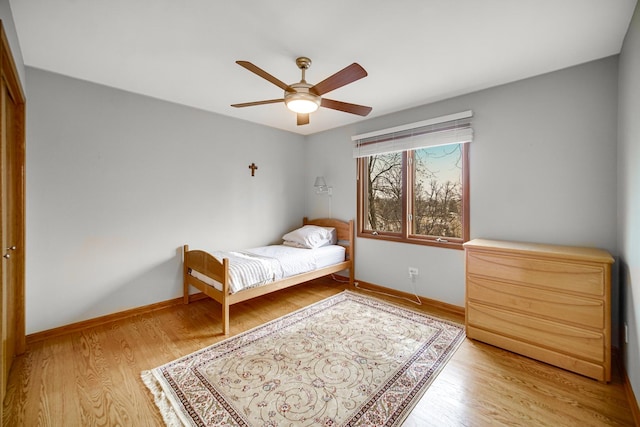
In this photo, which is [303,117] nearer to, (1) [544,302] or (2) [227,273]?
(2) [227,273]

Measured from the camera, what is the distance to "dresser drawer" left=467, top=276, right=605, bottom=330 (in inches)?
76.8

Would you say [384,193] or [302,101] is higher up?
[302,101]

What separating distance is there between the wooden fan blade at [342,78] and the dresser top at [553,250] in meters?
1.75

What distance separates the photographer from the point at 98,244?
278 centimetres

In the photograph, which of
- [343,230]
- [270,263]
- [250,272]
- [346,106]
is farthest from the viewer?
[343,230]

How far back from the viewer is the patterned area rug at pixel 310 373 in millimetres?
1647

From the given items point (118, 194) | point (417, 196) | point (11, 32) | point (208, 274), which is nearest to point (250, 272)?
point (208, 274)

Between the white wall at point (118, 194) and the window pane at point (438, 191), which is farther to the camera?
the window pane at point (438, 191)

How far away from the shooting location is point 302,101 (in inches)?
85.6

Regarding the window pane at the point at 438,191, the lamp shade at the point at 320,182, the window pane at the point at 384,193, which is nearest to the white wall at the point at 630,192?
the window pane at the point at 438,191

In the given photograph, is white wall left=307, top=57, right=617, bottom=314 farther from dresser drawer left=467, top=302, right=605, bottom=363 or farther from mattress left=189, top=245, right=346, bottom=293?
mattress left=189, top=245, right=346, bottom=293

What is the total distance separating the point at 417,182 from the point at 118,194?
11.2 feet

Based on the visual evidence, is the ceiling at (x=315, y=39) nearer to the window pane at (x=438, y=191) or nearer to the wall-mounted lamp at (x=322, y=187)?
the window pane at (x=438, y=191)

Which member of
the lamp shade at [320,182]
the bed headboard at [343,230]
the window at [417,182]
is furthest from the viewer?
the lamp shade at [320,182]
